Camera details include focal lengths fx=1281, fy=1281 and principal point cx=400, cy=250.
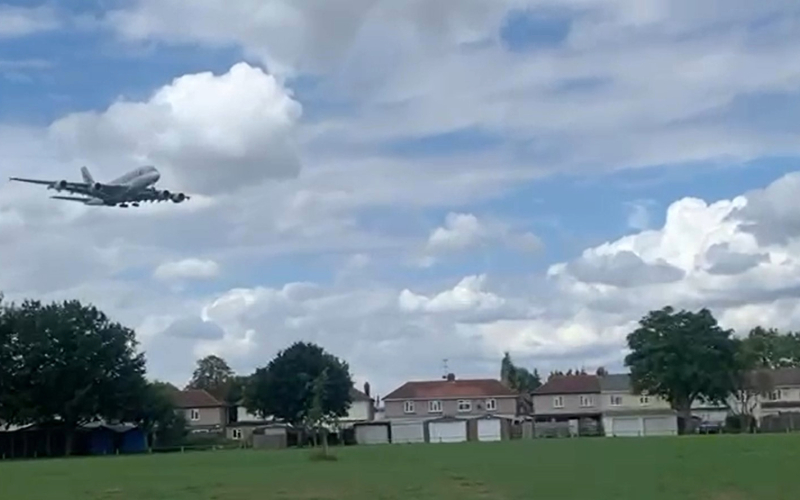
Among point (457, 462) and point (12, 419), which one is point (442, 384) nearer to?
point (12, 419)

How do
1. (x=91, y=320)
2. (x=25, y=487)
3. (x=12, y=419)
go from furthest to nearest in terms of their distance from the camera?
(x=91, y=320) < (x=12, y=419) < (x=25, y=487)

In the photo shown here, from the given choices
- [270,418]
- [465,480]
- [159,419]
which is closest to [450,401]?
[270,418]

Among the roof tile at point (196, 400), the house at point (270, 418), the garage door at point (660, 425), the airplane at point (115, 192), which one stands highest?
the airplane at point (115, 192)

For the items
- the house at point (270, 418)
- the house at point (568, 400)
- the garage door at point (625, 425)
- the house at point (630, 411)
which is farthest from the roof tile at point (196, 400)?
the garage door at point (625, 425)

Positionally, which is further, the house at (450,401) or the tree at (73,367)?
the house at (450,401)

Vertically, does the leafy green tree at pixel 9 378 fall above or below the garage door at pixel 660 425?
above

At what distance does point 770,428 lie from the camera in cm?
10656

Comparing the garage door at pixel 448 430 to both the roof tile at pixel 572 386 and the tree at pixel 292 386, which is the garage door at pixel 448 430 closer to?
the tree at pixel 292 386

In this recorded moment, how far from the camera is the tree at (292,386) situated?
126 metres

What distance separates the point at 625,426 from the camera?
12588 centimetres

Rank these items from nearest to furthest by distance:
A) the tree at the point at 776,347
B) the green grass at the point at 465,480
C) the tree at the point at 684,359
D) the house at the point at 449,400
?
the green grass at the point at 465,480, the tree at the point at 684,359, the house at the point at 449,400, the tree at the point at 776,347

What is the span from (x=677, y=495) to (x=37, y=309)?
8526 centimetres

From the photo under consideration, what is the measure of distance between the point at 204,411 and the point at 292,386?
24.1 m

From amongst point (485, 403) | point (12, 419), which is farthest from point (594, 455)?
point (485, 403)
